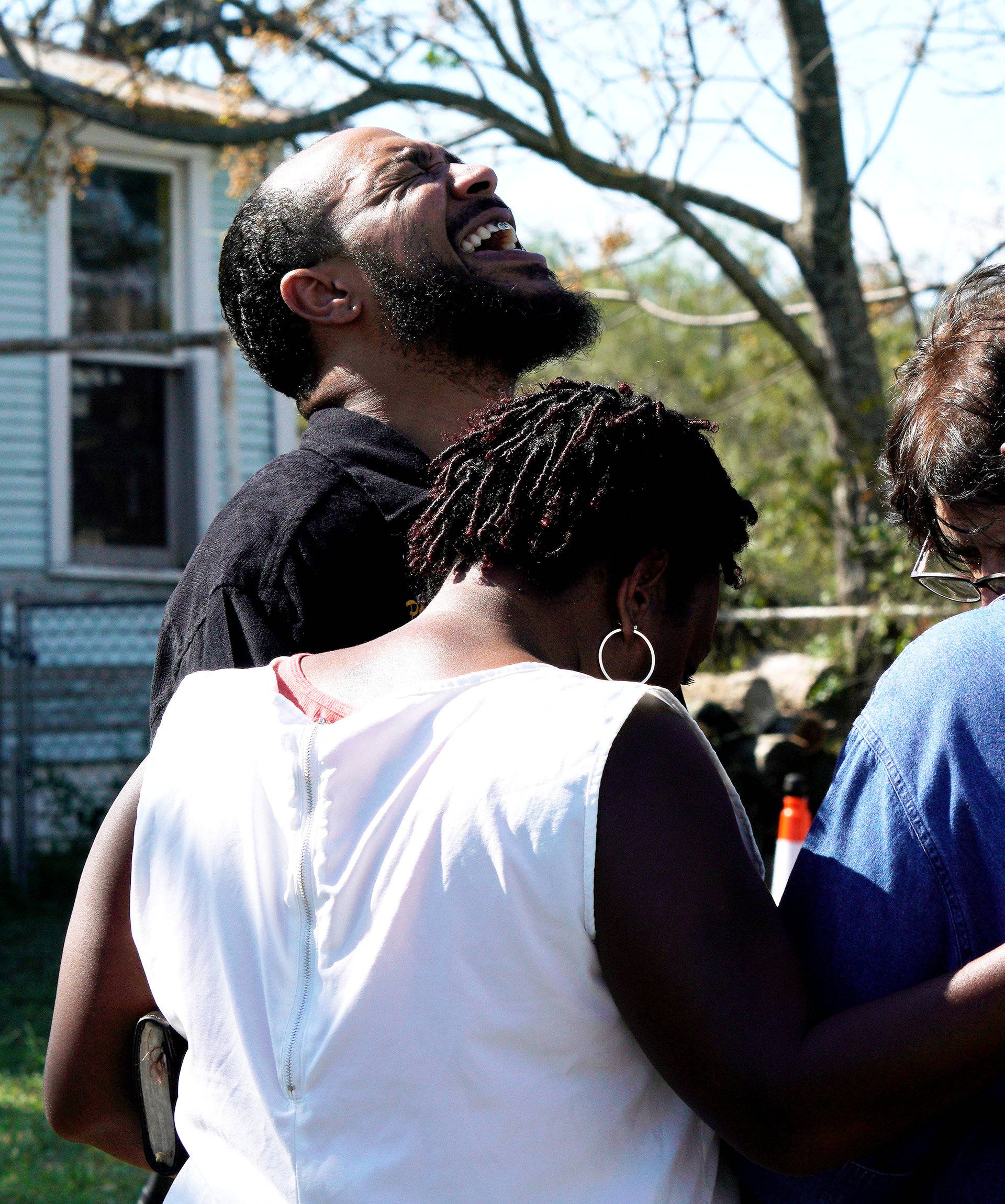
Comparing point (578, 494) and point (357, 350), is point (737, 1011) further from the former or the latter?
point (357, 350)

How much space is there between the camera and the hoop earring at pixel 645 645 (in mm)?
1604

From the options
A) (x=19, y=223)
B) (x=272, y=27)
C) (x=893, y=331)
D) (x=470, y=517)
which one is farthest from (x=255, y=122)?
(x=893, y=331)

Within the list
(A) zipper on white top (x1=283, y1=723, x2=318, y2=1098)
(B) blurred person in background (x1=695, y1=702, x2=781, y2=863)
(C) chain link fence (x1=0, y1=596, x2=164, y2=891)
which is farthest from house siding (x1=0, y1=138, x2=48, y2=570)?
(A) zipper on white top (x1=283, y1=723, x2=318, y2=1098)

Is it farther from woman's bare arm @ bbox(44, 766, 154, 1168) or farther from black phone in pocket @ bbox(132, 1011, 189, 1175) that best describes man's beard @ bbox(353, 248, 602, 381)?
black phone in pocket @ bbox(132, 1011, 189, 1175)

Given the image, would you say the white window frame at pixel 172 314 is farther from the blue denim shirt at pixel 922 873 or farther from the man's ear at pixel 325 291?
the blue denim shirt at pixel 922 873

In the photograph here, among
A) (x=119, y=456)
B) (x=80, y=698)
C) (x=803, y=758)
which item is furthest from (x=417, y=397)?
(x=119, y=456)

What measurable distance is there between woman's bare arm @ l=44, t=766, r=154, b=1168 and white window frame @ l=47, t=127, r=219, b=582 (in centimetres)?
862

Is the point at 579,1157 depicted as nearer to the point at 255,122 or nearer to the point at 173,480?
the point at 255,122

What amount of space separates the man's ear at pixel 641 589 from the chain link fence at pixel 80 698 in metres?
7.88

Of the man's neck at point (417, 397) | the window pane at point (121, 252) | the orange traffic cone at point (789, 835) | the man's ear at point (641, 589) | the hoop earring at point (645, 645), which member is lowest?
the orange traffic cone at point (789, 835)

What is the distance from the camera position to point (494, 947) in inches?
51.9

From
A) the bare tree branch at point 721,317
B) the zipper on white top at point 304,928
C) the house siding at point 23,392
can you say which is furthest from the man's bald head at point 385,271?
the house siding at point 23,392

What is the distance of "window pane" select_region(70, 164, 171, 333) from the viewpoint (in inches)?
406

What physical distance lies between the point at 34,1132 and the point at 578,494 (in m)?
4.27
